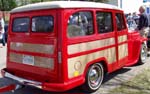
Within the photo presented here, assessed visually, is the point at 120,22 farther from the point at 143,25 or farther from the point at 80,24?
the point at 143,25

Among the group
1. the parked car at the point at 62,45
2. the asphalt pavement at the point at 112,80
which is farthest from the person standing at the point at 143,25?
the parked car at the point at 62,45

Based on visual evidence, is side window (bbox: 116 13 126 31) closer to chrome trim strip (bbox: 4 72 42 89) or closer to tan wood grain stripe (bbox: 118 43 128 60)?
tan wood grain stripe (bbox: 118 43 128 60)

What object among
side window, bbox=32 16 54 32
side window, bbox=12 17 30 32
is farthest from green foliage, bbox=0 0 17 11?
side window, bbox=32 16 54 32

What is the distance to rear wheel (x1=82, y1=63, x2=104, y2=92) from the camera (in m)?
6.54

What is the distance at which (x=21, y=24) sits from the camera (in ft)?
21.9

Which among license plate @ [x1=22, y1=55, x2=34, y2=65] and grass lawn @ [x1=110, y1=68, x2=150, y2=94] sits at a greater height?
license plate @ [x1=22, y1=55, x2=34, y2=65]

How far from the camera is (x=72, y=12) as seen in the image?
19.6 ft

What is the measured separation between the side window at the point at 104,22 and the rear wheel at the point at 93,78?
81cm

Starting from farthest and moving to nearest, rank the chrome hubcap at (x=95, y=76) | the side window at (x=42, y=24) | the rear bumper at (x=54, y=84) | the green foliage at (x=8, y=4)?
1. the green foliage at (x=8, y=4)
2. the chrome hubcap at (x=95, y=76)
3. the side window at (x=42, y=24)
4. the rear bumper at (x=54, y=84)

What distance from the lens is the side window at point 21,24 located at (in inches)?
255

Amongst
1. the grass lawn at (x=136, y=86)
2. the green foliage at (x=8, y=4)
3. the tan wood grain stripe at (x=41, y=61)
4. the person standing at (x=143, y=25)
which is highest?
the green foliage at (x=8, y=4)

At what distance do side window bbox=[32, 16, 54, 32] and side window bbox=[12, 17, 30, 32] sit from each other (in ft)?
0.66

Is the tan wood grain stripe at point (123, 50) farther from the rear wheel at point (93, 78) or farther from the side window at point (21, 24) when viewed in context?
the side window at point (21, 24)

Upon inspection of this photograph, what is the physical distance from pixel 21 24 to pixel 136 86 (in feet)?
9.67
